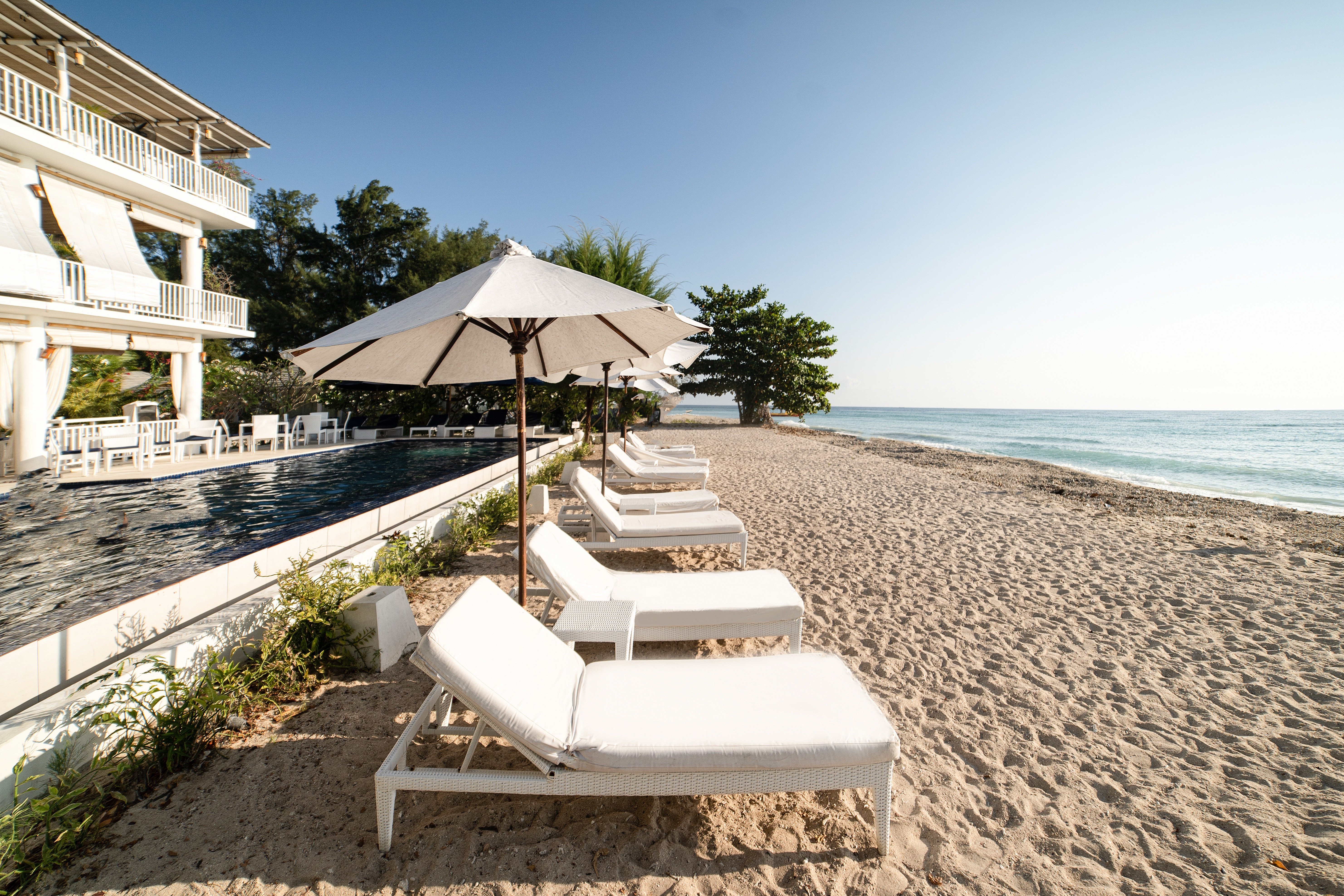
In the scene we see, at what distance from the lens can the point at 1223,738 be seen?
8.21 ft

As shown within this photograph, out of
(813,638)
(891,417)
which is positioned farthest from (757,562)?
(891,417)

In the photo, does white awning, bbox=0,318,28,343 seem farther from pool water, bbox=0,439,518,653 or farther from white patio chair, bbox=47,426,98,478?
pool water, bbox=0,439,518,653

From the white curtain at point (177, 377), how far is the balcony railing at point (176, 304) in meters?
0.85

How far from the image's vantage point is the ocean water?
1469cm

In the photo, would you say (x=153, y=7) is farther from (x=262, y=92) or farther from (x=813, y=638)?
(x=813, y=638)

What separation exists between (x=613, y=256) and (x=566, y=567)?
1118 cm

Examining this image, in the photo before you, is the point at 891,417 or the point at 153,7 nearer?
the point at 153,7

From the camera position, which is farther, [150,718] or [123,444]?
[123,444]

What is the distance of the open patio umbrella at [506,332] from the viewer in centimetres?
226

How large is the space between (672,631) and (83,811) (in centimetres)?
241

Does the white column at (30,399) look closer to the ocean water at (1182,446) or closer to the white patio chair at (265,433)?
the white patio chair at (265,433)

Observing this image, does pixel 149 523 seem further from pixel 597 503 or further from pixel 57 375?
pixel 57 375

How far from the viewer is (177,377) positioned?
439 inches

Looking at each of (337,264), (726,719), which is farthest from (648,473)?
(337,264)
